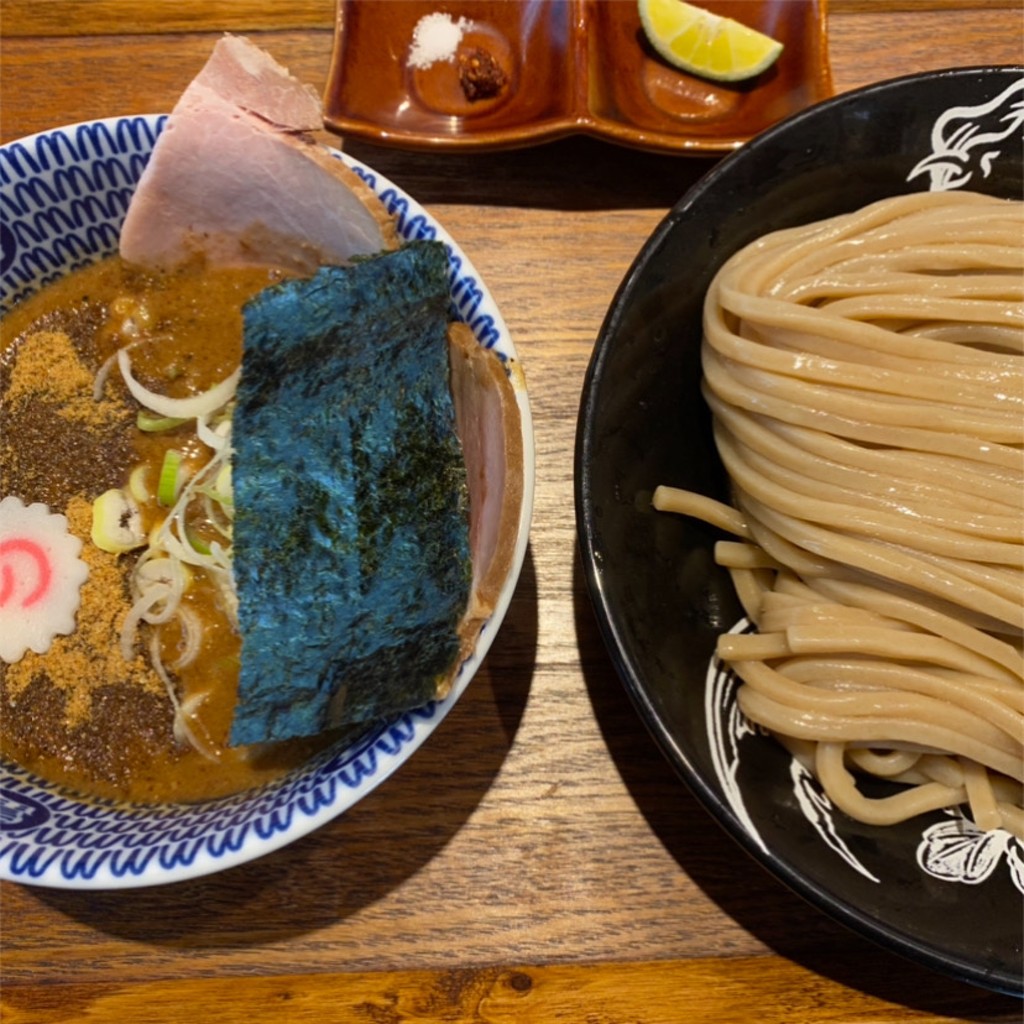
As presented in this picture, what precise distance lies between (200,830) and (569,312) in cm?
114

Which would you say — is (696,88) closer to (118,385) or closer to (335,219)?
(335,219)

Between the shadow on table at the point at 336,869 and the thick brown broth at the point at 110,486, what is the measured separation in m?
0.21

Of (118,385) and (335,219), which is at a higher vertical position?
(335,219)

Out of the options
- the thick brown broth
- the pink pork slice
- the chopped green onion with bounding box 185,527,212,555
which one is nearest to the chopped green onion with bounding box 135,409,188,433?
the thick brown broth

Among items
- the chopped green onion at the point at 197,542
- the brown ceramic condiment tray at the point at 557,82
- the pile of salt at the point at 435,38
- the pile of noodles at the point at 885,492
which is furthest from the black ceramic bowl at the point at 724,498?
the pile of salt at the point at 435,38

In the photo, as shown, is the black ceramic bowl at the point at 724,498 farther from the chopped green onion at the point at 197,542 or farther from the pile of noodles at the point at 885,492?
the chopped green onion at the point at 197,542

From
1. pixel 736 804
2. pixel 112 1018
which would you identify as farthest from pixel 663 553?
pixel 112 1018

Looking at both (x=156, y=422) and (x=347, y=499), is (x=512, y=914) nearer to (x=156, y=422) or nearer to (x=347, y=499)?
(x=347, y=499)

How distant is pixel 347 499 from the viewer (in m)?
1.19

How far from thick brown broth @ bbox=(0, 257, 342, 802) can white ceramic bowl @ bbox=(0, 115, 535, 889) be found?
1.7 inches

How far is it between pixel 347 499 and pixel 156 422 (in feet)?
1.49

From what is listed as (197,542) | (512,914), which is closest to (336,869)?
(512,914)

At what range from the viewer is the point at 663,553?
1.33m

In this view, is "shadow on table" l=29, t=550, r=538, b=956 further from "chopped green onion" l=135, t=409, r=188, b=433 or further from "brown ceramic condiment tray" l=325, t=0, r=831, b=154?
"brown ceramic condiment tray" l=325, t=0, r=831, b=154
